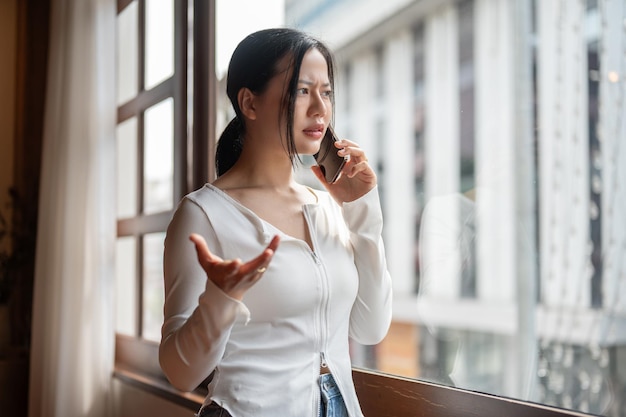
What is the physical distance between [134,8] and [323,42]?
2.17 m

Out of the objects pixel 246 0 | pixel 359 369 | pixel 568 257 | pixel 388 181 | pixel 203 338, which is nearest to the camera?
pixel 203 338

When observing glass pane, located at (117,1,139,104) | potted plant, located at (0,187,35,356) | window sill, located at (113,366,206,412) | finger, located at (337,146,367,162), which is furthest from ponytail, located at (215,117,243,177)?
potted plant, located at (0,187,35,356)

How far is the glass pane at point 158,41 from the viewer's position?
112 inches

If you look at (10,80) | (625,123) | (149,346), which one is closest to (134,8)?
(10,80)

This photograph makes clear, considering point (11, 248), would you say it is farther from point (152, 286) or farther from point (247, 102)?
point (247, 102)

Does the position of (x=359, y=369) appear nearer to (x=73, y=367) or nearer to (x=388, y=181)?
(x=73, y=367)

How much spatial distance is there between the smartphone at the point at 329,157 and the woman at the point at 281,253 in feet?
0.06

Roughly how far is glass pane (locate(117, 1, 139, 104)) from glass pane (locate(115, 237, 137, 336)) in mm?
692

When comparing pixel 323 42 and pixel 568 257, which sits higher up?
pixel 323 42

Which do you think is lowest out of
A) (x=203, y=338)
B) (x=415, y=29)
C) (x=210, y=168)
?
(x=203, y=338)

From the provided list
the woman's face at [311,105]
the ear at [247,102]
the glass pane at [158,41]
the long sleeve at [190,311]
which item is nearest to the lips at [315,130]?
the woman's face at [311,105]

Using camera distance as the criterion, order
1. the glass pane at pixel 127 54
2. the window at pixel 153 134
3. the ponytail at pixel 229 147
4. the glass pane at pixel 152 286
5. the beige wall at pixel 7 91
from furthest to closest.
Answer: the beige wall at pixel 7 91
the glass pane at pixel 127 54
the glass pane at pixel 152 286
the window at pixel 153 134
the ponytail at pixel 229 147

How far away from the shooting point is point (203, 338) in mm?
1032

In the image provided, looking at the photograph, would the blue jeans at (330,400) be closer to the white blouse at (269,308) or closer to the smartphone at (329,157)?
the white blouse at (269,308)
